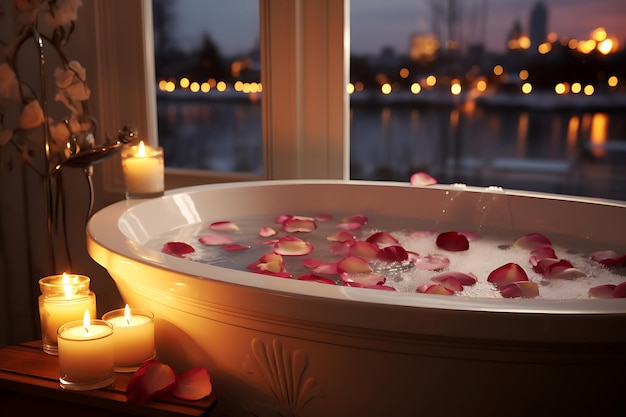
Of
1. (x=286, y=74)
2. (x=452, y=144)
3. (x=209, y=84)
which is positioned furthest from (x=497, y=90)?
(x=209, y=84)

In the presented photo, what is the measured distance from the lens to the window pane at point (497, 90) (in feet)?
7.25

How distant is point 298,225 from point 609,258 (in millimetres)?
757

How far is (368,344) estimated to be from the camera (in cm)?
95

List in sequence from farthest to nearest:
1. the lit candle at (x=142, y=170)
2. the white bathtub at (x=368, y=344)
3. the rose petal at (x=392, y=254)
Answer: the lit candle at (x=142, y=170), the rose petal at (x=392, y=254), the white bathtub at (x=368, y=344)

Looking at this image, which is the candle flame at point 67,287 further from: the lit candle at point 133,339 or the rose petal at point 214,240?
the rose petal at point 214,240

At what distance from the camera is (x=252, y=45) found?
2.40m

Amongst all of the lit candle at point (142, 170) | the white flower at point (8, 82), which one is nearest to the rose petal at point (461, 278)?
the lit candle at point (142, 170)

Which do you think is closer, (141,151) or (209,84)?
(141,151)

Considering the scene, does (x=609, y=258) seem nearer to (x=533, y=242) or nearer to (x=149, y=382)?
(x=533, y=242)

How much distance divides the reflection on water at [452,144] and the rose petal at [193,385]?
140 cm

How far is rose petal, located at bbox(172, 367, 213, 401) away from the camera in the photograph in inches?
43.1

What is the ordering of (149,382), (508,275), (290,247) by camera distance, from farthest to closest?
(290,247) → (508,275) → (149,382)

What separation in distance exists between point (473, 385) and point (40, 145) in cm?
199

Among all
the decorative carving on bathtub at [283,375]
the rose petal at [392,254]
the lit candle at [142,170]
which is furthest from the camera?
the lit candle at [142,170]
